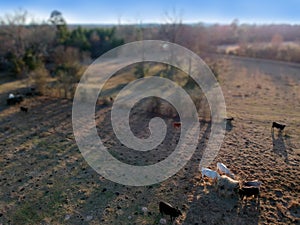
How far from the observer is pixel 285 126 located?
11570 mm

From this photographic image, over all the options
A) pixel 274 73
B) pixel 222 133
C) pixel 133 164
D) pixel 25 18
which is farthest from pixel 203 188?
pixel 25 18

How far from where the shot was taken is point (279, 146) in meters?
9.82

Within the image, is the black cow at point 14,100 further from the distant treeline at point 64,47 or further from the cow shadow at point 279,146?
the cow shadow at point 279,146

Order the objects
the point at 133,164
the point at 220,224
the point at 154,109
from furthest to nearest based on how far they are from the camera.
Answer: the point at 154,109 < the point at 133,164 < the point at 220,224

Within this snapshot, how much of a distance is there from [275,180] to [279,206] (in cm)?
121

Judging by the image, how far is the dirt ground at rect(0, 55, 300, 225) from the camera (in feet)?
20.9

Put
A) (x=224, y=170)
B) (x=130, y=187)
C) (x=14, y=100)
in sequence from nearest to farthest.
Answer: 1. (x=130, y=187)
2. (x=224, y=170)
3. (x=14, y=100)

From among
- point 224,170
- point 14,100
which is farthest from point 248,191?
point 14,100

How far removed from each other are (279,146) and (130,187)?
646 centimetres

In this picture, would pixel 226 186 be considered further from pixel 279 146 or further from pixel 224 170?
pixel 279 146

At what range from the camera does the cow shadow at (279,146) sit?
30.2ft

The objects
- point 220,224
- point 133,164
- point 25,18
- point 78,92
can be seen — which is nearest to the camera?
point 220,224

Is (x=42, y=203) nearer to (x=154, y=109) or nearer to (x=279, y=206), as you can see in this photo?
(x=279, y=206)

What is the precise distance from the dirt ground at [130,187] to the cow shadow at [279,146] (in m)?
0.04
